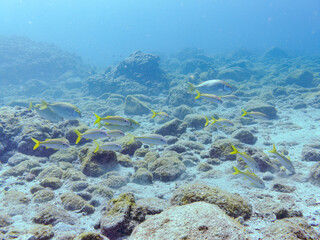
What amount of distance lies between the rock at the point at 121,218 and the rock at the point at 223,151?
437 centimetres

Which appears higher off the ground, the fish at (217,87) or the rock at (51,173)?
the fish at (217,87)

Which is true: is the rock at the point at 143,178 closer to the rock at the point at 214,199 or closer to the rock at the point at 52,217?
the rock at the point at 52,217

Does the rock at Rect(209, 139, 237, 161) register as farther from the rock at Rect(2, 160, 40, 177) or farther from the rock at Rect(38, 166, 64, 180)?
the rock at Rect(2, 160, 40, 177)

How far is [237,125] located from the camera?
10.1 metres

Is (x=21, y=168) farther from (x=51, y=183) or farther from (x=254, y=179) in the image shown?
(x=254, y=179)

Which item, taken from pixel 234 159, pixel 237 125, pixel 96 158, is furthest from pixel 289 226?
pixel 237 125

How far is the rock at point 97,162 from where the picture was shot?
18.5 feet

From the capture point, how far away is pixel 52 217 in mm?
3340

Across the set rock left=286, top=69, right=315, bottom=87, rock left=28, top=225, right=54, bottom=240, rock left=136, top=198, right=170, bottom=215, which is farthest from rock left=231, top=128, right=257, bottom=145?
rock left=286, top=69, right=315, bottom=87

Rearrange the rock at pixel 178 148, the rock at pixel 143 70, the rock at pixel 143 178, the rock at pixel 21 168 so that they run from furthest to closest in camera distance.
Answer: the rock at pixel 143 70 → the rock at pixel 178 148 → the rock at pixel 21 168 → the rock at pixel 143 178

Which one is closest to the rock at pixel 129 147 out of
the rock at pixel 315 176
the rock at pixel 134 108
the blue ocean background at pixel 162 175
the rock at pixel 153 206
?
the blue ocean background at pixel 162 175

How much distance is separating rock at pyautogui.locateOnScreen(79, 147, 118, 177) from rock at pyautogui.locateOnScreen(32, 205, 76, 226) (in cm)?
209

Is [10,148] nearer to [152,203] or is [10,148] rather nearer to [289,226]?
[152,203]

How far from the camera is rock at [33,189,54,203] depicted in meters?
4.23
